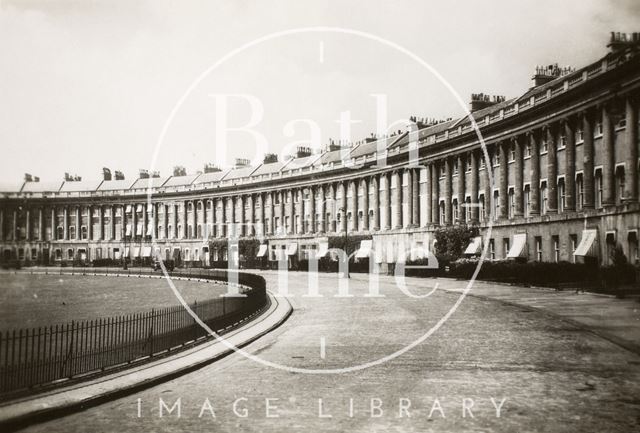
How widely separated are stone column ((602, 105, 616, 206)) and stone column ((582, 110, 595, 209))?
1.61 m

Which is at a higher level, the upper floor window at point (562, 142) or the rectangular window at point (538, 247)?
the upper floor window at point (562, 142)

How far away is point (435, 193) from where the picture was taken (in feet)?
208

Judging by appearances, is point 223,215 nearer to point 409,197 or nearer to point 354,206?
point 354,206

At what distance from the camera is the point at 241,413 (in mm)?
9938

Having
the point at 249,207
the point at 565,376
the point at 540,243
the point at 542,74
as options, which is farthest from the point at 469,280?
the point at 249,207

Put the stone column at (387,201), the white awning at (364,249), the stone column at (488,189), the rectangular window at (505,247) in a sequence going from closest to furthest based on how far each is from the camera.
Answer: the rectangular window at (505,247), the stone column at (488,189), the stone column at (387,201), the white awning at (364,249)

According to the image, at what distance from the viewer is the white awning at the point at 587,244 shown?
1484 inches

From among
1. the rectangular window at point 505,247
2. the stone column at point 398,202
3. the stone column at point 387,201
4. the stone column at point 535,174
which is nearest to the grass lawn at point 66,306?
the stone column at point 535,174

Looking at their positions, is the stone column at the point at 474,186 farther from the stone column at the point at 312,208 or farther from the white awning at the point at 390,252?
the stone column at the point at 312,208

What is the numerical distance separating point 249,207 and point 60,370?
288 feet

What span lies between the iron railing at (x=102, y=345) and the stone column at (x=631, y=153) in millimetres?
21518

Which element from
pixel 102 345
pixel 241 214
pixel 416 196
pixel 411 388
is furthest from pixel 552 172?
pixel 241 214

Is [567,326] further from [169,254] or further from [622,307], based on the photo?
[169,254]

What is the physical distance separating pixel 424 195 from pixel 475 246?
542 inches
